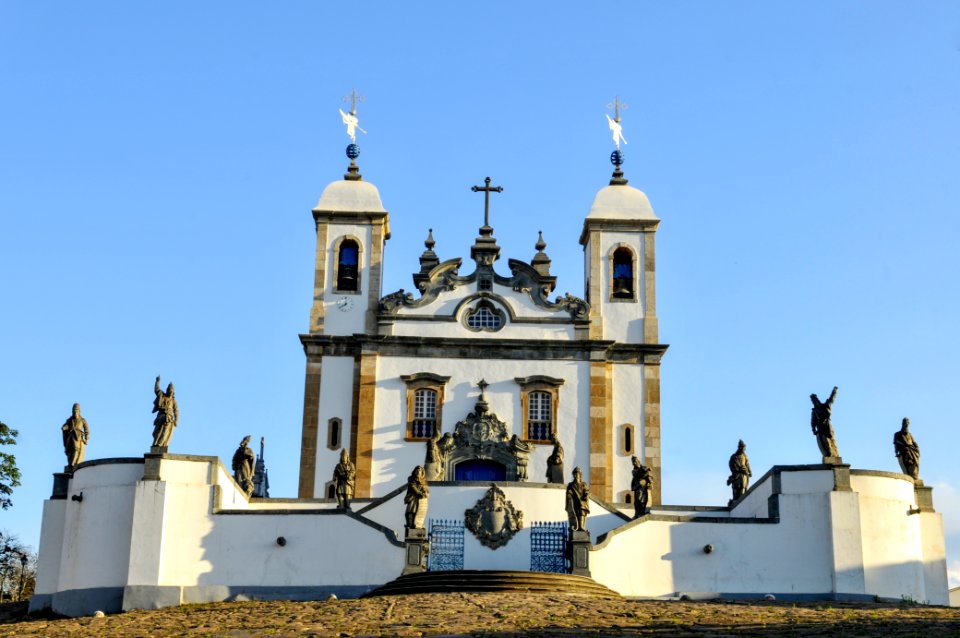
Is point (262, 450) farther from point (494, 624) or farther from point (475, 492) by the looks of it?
point (494, 624)

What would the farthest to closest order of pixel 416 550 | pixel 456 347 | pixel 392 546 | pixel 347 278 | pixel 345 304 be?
pixel 347 278, pixel 345 304, pixel 456 347, pixel 392 546, pixel 416 550

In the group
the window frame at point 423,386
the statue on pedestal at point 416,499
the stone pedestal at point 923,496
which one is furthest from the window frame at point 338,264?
the stone pedestal at point 923,496

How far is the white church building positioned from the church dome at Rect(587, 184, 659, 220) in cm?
421

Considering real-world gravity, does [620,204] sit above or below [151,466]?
above

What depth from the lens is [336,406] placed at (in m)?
40.7

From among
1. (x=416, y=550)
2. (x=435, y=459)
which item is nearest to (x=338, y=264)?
(x=435, y=459)

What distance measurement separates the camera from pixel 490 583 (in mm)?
28906

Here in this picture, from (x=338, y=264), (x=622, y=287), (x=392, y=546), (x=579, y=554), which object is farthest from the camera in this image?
(x=622, y=287)

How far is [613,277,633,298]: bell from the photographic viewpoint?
141 ft

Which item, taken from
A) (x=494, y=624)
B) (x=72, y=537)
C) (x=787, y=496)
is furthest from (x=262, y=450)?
(x=494, y=624)

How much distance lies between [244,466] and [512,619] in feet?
42.4

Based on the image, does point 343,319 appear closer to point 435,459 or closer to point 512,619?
point 435,459

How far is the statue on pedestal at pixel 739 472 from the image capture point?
37.1 m

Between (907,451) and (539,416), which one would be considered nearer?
(907,451)
